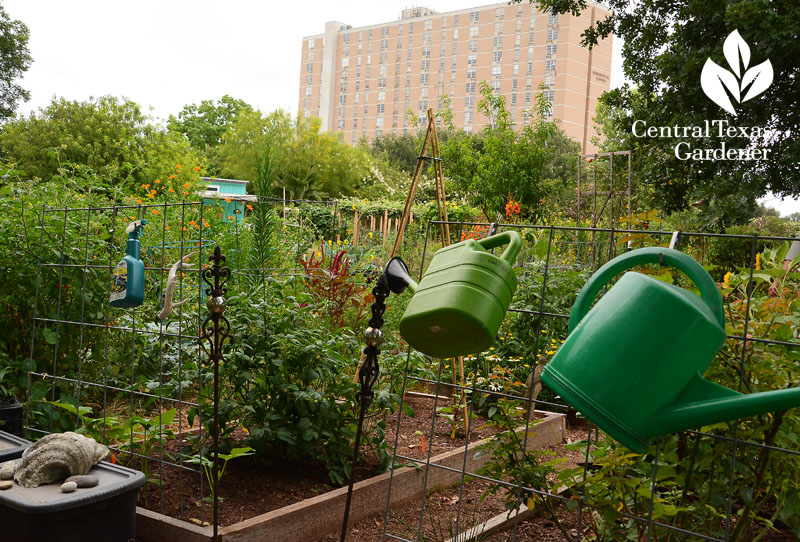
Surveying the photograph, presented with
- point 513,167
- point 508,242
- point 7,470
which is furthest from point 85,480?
point 513,167

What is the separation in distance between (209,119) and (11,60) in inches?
705

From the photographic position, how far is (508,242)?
131 centimetres

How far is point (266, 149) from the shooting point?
15.5 ft

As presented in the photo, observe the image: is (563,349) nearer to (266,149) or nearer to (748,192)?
(266,149)

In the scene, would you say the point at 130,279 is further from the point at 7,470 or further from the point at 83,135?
the point at 83,135

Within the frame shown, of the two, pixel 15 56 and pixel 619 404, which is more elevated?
pixel 15 56

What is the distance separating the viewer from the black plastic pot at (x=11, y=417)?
2.93m

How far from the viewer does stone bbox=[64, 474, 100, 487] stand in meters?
2.20

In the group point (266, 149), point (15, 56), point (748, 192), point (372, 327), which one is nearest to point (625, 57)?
point (748, 192)

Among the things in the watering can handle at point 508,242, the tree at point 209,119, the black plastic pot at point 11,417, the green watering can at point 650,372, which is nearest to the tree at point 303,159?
the tree at point 209,119

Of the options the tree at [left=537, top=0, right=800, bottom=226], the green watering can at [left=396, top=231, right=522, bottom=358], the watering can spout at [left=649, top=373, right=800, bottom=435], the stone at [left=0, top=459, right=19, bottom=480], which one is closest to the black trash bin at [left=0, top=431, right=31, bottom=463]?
the stone at [left=0, top=459, right=19, bottom=480]

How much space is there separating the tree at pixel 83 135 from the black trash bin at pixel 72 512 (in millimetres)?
22128

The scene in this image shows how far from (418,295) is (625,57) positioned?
422 inches

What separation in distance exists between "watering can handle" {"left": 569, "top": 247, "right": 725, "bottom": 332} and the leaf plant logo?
7.94 m
